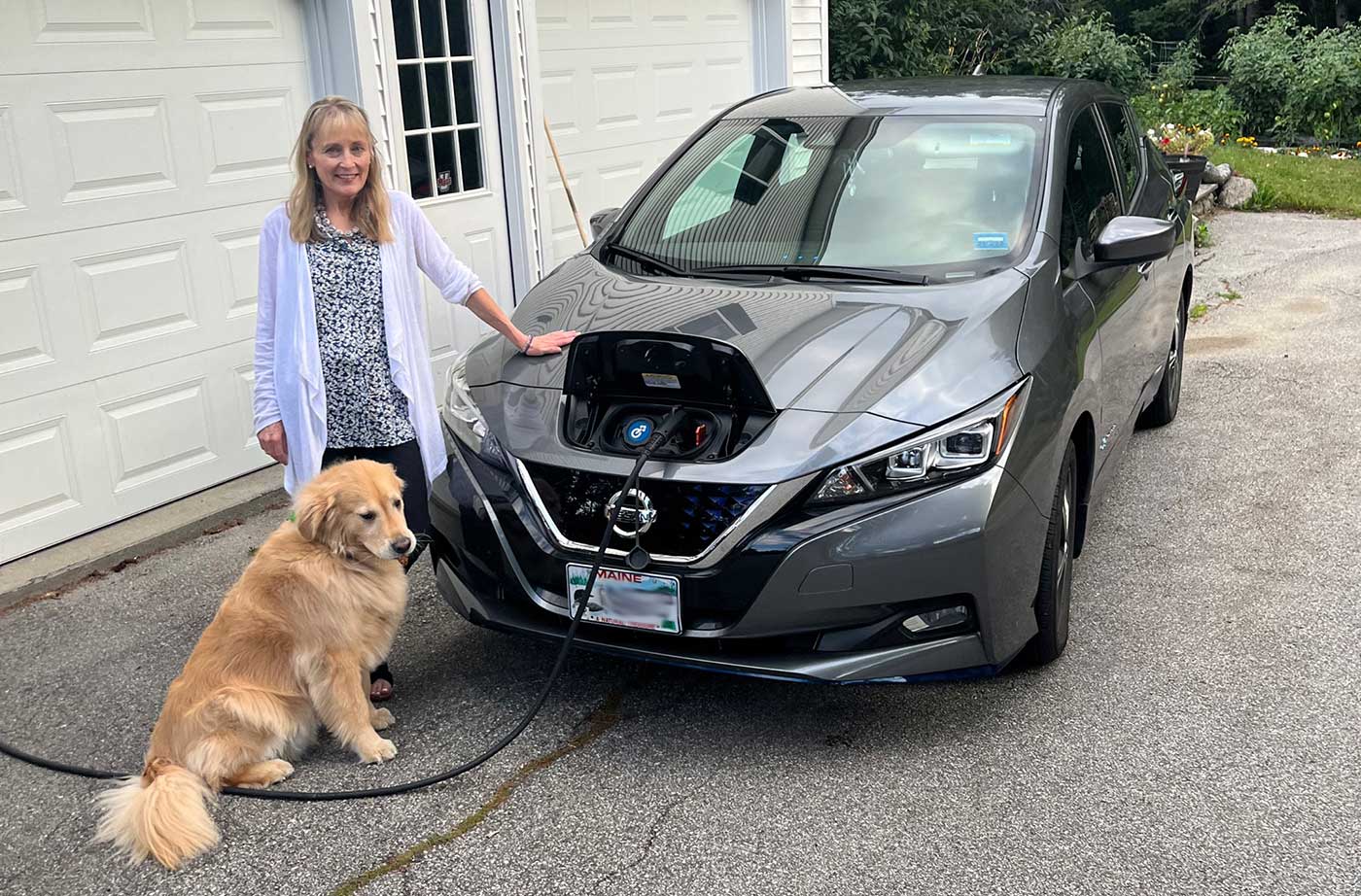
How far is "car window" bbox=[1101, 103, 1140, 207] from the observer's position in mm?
5320

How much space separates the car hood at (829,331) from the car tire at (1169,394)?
104 inches

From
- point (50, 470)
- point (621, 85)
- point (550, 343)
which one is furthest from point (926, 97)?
point (621, 85)

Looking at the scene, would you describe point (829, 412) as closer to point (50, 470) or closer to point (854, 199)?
point (854, 199)

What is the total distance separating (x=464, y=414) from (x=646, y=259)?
3.27ft

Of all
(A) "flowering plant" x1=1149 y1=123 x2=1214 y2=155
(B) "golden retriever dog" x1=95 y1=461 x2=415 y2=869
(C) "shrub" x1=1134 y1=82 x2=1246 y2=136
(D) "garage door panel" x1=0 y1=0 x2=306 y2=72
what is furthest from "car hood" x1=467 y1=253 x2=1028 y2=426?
(C) "shrub" x1=1134 y1=82 x2=1246 y2=136

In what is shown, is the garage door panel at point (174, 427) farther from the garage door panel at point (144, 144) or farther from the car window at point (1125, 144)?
the car window at point (1125, 144)

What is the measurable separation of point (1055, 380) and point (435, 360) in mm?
4081

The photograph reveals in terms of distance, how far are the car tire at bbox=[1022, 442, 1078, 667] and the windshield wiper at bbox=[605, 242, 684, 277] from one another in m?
1.45

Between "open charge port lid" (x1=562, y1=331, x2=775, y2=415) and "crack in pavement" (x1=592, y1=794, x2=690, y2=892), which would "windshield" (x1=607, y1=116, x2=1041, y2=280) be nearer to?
"open charge port lid" (x1=562, y1=331, x2=775, y2=415)

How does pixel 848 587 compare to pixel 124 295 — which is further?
pixel 124 295

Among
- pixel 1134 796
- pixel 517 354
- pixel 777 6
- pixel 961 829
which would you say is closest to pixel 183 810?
pixel 517 354

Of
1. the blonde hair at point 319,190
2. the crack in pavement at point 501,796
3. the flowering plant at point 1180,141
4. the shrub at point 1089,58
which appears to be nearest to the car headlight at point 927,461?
the crack in pavement at point 501,796

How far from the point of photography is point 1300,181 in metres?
13.3

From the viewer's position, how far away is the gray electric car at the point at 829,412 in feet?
10.7
